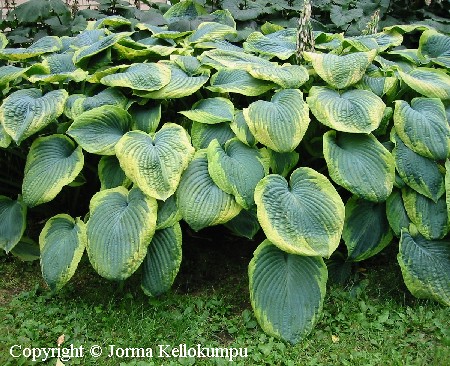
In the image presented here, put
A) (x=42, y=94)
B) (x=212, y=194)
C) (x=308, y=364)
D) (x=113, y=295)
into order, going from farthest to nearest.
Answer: (x=42, y=94)
(x=113, y=295)
(x=212, y=194)
(x=308, y=364)

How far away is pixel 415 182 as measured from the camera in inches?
101

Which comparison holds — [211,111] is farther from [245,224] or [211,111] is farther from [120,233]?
[120,233]

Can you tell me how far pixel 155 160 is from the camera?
93.0 inches

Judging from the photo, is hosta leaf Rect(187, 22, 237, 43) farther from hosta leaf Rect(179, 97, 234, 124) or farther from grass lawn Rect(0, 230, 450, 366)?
grass lawn Rect(0, 230, 450, 366)

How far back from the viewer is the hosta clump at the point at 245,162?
2342mm

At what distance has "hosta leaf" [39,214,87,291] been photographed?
7.95 feet

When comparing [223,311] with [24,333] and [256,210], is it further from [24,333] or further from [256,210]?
[24,333]

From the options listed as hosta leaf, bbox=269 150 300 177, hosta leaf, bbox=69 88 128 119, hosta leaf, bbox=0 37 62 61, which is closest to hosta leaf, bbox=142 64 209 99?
hosta leaf, bbox=69 88 128 119

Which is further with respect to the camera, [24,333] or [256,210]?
[256,210]

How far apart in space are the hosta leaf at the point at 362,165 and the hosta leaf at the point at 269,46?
674 mm

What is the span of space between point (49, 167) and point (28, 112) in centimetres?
26

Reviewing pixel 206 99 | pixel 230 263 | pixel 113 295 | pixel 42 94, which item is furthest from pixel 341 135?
pixel 42 94

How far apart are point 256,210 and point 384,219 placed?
639 mm

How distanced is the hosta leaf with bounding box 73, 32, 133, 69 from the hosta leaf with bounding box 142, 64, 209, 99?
1.35 feet
